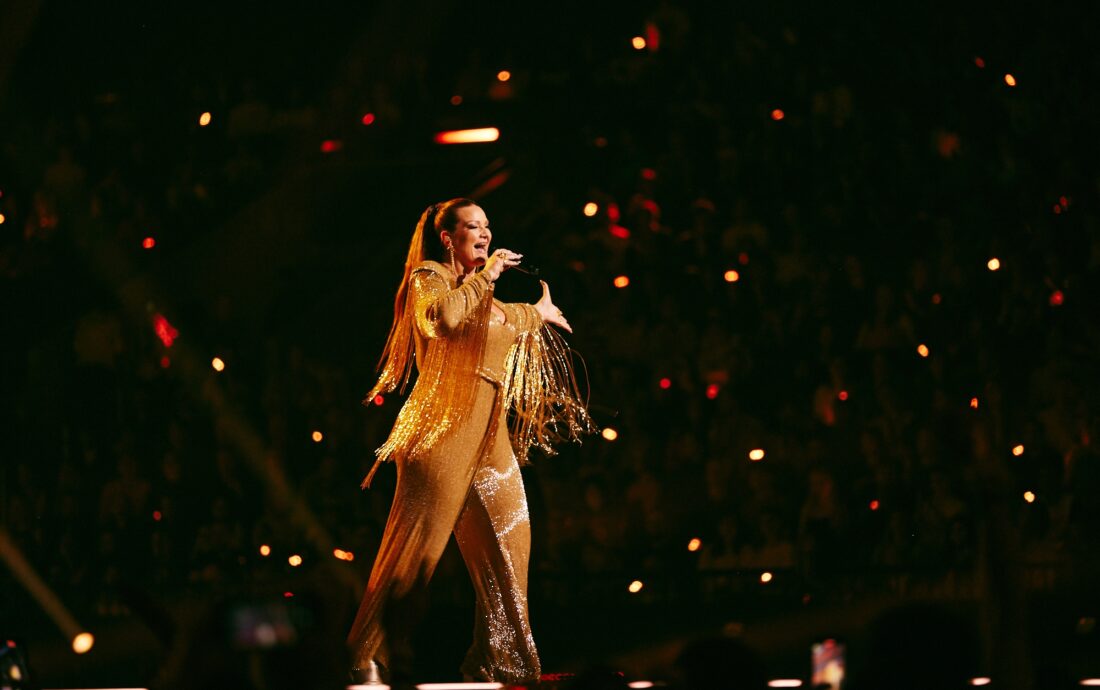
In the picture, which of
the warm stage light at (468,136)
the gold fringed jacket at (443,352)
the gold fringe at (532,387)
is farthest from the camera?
the warm stage light at (468,136)

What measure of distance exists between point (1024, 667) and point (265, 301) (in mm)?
4548

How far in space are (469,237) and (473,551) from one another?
930 mm

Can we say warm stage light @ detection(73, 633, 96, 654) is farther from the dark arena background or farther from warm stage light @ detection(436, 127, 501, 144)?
warm stage light @ detection(436, 127, 501, 144)

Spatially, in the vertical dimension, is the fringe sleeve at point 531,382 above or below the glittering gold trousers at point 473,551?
above

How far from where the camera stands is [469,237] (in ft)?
16.3

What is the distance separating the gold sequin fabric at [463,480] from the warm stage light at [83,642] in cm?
206

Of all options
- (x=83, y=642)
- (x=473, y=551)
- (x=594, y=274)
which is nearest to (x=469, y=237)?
(x=473, y=551)

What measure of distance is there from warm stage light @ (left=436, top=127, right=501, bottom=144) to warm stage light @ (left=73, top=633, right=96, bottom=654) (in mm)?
2629

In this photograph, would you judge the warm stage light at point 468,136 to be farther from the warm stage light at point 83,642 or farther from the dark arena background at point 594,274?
the warm stage light at point 83,642

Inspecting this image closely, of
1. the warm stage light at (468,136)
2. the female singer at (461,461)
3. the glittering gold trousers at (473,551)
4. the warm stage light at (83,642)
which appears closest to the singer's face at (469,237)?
the female singer at (461,461)

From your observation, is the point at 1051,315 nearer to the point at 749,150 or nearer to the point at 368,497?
the point at 749,150

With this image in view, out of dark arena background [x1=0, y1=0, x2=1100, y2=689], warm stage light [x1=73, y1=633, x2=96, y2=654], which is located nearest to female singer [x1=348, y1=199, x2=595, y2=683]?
warm stage light [x1=73, y1=633, x2=96, y2=654]

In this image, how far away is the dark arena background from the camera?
7.36 m

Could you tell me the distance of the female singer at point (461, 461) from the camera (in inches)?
190
